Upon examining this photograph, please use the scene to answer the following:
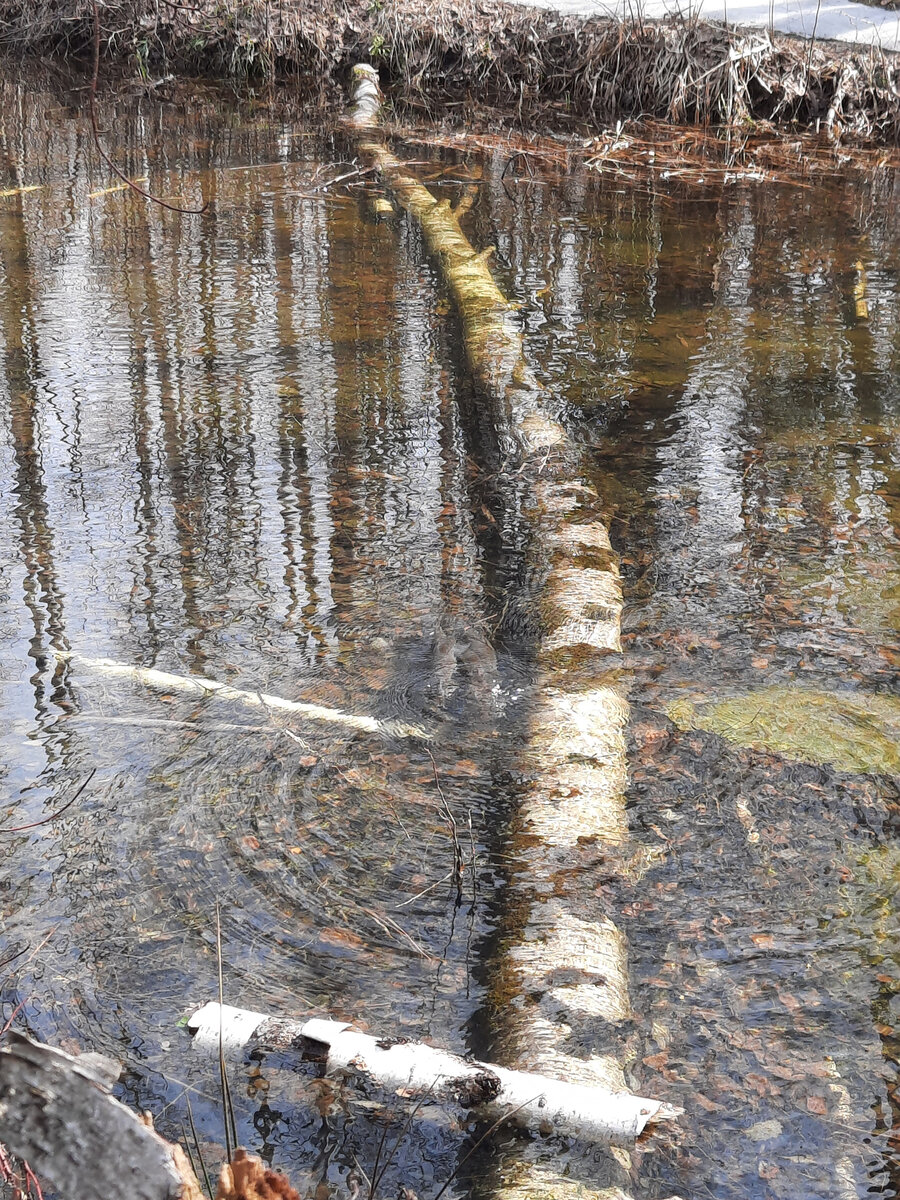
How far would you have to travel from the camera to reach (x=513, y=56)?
15.4m

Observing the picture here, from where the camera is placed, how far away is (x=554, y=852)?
10.7 ft

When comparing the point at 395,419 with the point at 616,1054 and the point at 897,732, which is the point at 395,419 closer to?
the point at 897,732

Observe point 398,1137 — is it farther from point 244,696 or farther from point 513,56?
point 513,56

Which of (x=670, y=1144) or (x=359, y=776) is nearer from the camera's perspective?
(x=670, y=1144)

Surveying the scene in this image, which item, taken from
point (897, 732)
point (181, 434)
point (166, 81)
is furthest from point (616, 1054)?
point (166, 81)

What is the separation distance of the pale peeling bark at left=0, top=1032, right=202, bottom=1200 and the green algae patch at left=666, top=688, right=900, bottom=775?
252 cm

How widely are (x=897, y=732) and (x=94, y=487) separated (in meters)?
3.88

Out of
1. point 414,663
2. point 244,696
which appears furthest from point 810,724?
point 244,696

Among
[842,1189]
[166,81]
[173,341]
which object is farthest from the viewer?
[166,81]

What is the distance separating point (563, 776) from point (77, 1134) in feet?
6.45

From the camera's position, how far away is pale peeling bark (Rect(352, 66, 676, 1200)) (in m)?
2.66

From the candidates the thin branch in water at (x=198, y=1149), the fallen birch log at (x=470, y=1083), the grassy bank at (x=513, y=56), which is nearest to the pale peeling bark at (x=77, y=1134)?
the thin branch in water at (x=198, y=1149)

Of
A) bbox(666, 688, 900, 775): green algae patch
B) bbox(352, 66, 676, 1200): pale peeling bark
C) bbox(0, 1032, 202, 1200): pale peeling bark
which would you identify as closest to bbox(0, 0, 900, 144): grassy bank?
bbox(352, 66, 676, 1200): pale peeling bark

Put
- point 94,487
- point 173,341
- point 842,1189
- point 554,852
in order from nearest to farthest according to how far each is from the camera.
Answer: point 842,1189, point 554,852, point 94,487, point 173,341
